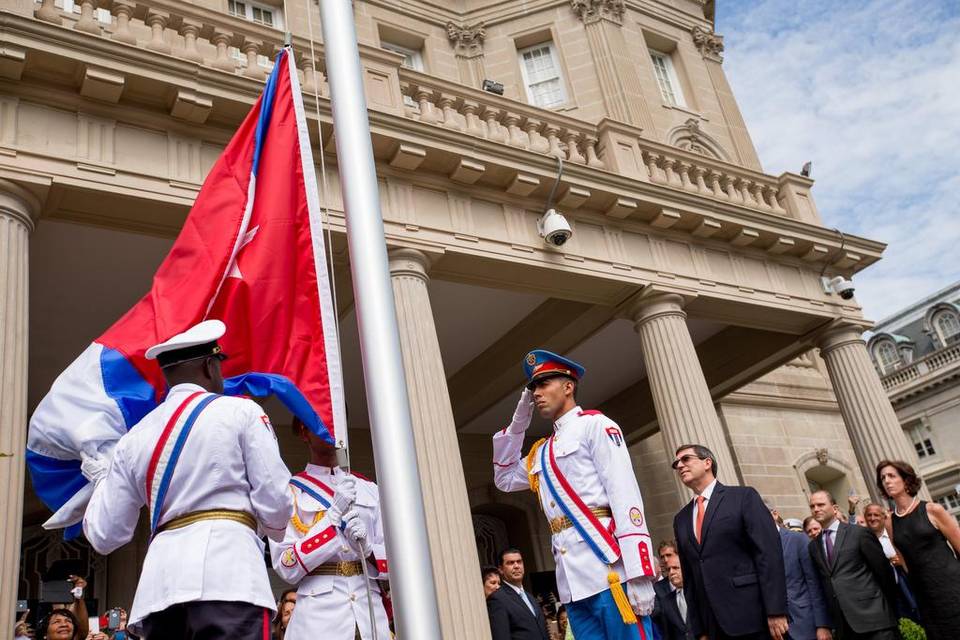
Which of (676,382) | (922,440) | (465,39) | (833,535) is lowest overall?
(833,535)

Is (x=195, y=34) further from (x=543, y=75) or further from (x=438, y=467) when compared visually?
(x=543, y=75)

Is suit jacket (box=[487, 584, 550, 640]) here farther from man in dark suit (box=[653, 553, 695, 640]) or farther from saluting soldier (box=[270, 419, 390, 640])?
saluting soldier (box=[270, 419, 390, 640])

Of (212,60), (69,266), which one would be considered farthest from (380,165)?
(69,266)

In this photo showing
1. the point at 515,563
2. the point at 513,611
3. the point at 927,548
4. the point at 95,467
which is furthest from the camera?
the point at 515,563

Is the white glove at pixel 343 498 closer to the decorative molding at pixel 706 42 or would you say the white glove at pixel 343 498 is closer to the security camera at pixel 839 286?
the security camera at pixel 839 286

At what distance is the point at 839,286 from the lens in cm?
1302

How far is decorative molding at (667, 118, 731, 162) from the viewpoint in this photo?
18391 millimetres

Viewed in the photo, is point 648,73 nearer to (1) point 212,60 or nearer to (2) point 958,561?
(1) point 212,60

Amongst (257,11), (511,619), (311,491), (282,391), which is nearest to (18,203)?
(311,491)

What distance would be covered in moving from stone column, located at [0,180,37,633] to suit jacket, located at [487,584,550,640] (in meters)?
4.33

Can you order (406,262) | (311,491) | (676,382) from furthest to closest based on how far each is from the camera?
(676,382) < (406,262) < (311,491)

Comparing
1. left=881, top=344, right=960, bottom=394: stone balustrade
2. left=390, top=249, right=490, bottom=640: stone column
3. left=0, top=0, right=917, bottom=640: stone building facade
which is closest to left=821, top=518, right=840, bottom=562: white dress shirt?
left=0, top=0, right=917, bottom=640: stone building facade

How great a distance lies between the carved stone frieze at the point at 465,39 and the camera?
1805cm

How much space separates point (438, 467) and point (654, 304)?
14.2 feet
